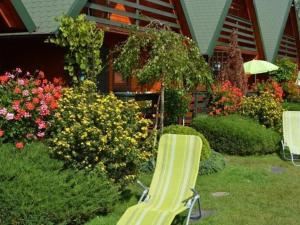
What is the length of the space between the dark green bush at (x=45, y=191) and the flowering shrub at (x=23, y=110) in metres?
0.30

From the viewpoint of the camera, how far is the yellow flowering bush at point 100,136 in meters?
6.88

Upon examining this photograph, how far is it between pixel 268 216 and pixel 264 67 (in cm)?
1255

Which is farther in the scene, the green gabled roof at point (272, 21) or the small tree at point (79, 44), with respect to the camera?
the green gabled roof at point (272, 21)

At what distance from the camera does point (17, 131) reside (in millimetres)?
7059

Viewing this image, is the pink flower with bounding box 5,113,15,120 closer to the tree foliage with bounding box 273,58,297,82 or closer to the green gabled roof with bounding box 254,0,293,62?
the green gabled roof with bounding box 254,0,293,62

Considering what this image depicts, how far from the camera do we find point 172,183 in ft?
22.0

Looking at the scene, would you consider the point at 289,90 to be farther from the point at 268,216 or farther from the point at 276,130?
the point at 268,216

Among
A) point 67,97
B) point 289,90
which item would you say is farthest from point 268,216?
point 289,90

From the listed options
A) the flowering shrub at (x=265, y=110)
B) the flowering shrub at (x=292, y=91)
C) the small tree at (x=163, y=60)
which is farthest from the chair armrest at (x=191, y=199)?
the flowering shrub at (x=292, y=91)

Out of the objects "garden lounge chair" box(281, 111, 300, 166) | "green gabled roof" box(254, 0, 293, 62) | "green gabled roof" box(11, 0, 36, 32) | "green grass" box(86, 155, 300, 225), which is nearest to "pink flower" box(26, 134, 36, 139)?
"green grass" box(86, 155, 300, 225)

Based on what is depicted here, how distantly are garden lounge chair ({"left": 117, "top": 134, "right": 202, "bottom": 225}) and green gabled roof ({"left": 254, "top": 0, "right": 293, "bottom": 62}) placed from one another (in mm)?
16682

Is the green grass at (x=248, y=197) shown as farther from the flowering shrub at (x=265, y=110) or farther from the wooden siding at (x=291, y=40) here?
the wooden siding at (x=291, y=40)

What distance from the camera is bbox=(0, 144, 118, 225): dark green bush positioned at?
5508 mm

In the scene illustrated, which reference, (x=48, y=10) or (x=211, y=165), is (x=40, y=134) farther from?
(x=211, y=165)
